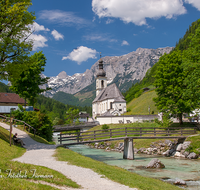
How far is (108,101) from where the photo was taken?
77750mm

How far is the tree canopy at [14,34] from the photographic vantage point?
610 inches

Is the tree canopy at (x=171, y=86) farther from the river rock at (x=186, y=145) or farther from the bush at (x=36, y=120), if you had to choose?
the bush at (x=36, y=120)

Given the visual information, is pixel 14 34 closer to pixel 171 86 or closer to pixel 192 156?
pixel 192 156

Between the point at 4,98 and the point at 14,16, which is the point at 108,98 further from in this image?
the point at 14,16

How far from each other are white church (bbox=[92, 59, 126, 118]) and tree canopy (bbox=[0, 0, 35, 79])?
49.4 meters

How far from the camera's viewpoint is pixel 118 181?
8898 mm

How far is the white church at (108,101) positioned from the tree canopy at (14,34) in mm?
49368

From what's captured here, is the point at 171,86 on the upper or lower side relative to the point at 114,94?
lower

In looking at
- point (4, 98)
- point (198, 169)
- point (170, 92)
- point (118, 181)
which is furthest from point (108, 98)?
point (118, 181)

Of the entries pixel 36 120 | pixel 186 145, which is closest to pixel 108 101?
pixel 36 120

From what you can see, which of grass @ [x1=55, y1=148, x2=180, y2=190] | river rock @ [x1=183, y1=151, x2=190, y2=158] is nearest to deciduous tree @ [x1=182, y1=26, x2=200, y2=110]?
river rock @ [x1=183, y1=151, x2=190, y2=158]

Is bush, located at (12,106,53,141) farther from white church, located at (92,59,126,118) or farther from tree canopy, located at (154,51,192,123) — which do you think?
white church, located at (92,59,126,118)

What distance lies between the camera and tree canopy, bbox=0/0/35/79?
50.8 ft

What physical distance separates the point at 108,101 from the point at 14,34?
62700 millimetres
